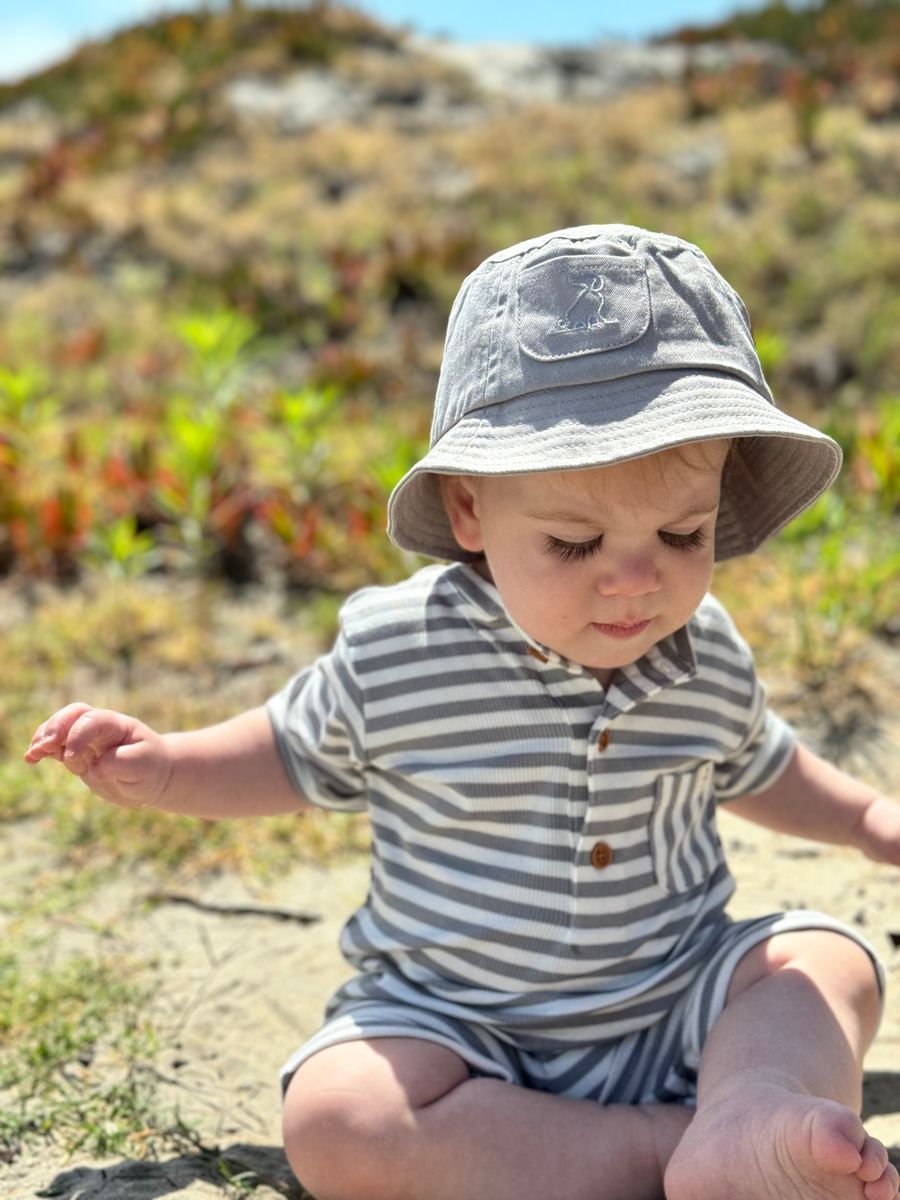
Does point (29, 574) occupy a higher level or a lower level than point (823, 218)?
lower

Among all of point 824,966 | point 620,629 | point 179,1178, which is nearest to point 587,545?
point 620,629

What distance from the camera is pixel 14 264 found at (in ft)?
32.7

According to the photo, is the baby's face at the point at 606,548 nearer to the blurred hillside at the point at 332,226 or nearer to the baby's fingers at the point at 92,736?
the baby's fingers at the point at 92,736

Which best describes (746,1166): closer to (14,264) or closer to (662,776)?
(662,776)

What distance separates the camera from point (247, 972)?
2633 millimetres

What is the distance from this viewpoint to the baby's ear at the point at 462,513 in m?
1.97

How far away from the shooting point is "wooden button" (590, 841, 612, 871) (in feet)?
6.30

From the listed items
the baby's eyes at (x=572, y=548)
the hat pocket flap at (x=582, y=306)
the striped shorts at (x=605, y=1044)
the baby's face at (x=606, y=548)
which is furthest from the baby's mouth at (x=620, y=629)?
the striped shorts at (x=605, y=1044)

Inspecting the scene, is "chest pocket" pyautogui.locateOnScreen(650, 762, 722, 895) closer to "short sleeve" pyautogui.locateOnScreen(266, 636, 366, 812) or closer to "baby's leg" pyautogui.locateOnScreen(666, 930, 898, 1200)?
"baby's leg" pyautogui.locateOnScreen(666, 930, 898, 1200)

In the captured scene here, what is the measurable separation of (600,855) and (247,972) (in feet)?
3.31

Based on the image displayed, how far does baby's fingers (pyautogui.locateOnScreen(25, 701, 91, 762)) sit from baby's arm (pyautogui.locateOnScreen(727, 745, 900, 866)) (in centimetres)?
109

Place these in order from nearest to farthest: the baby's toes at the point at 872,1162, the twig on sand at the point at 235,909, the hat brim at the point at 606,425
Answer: the baby's toes at the point at 872,1162, the hat brim at the point at 606,425, the twig on sand at the point at 235,909

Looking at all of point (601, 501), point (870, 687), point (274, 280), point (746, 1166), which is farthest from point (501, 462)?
point (274, 280)

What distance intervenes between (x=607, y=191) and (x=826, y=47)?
5144 millimetres
